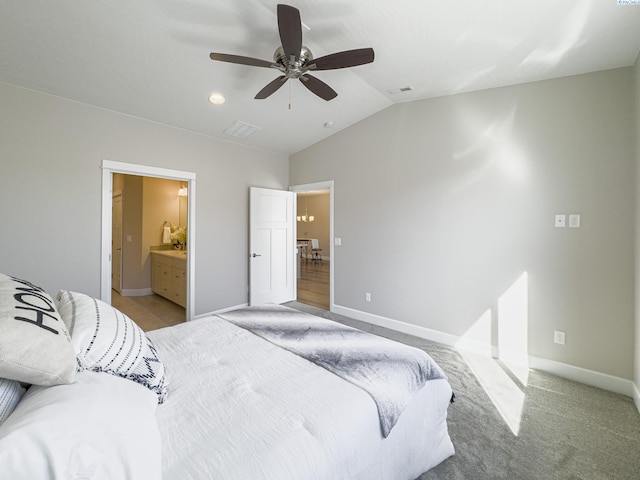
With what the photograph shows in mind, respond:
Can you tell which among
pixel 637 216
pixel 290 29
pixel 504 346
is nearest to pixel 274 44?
pixel 290 29

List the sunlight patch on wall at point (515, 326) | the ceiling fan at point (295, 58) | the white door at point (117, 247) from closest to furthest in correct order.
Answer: the ceiling fan at point (295, 58) < the sunlight patch on wall at point (515, 326) < the white door at point (117, 247)

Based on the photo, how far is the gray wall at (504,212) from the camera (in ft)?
7.82

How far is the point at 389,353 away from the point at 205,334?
1174 millimetres

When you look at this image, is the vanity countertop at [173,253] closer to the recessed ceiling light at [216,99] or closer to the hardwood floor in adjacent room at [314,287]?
the hardwood floor in adjacent room at [314,287]

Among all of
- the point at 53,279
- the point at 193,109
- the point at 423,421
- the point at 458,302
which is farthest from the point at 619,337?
the point at 53,279

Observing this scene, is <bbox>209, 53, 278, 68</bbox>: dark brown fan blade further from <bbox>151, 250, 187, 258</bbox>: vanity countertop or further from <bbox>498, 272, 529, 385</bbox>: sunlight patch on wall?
<bbox>151, 250, 187, 258</bbox>: vanity countertop

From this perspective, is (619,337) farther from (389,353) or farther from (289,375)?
(289,375)

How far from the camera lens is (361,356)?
1496 mm

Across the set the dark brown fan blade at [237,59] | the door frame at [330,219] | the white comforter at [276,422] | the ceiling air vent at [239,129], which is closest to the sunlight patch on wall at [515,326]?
the white comforter at [276,422]

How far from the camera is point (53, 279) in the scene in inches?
113

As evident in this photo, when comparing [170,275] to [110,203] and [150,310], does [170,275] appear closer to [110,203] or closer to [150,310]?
[150,310]

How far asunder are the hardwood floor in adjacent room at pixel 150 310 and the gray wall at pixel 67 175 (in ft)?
1.94

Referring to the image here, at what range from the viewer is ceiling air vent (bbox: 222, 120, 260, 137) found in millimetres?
3769

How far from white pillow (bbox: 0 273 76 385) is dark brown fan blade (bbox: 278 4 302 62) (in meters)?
1.83
